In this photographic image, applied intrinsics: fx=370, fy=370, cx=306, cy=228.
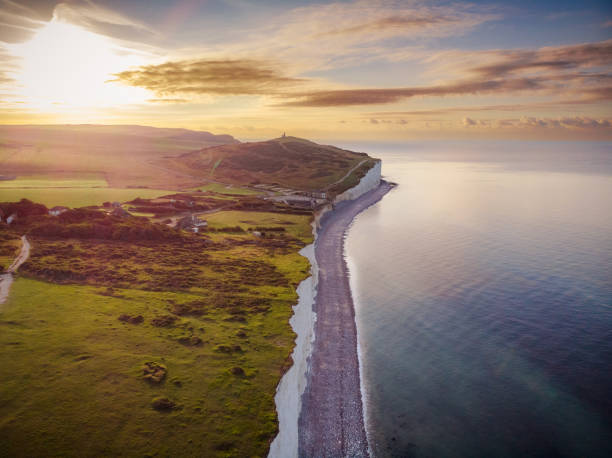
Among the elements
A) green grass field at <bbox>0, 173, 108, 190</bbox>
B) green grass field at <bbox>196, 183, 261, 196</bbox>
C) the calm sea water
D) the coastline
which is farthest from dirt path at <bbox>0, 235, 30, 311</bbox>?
green grass field at <bbox>0, 173, 108, 190</bbox>

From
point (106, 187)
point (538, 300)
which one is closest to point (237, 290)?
point (538, 300)

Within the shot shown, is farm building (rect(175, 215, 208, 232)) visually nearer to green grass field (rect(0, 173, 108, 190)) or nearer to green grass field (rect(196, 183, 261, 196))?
green grass field (rect(196, 183, 261, 196))

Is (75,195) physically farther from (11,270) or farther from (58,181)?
(11,270)

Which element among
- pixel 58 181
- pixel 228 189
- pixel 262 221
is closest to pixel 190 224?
pixel 262 221

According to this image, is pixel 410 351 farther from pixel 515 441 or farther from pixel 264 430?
pixel 264 430

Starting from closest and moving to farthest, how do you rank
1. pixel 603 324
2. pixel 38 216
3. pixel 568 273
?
pixel 603 324
pixel 568 273
pixel 38 216

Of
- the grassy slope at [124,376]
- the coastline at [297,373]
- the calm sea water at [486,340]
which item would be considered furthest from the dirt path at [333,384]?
the grassy slope at [124,376]

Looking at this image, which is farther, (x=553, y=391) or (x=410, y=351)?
(x=410, y=351)
